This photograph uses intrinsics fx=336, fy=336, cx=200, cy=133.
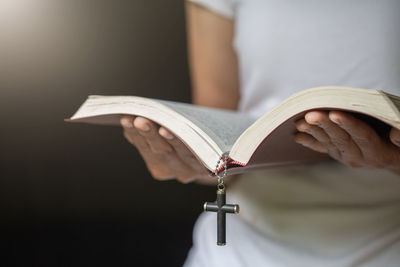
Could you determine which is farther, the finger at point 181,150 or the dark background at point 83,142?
the dark background at point 83,142

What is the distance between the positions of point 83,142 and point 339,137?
1029 mm

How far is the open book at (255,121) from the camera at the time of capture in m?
0.38

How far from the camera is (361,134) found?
452 millimetres

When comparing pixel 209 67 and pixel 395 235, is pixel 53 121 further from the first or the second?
pixel 395 235

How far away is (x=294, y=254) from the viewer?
72cm

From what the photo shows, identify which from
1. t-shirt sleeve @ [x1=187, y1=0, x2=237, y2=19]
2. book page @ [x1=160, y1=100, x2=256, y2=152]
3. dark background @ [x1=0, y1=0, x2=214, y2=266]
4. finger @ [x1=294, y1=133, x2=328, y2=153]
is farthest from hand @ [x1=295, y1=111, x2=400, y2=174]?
dark background @ [x1=0, y1=0, x2=214, y2=266]

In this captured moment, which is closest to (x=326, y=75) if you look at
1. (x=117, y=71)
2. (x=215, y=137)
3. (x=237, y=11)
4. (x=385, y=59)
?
(x=385, y=59)

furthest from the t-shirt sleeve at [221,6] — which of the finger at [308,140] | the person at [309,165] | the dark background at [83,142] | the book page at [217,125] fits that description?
the finger at [308,140]

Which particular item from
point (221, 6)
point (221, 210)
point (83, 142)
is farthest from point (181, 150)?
point (83, 142)

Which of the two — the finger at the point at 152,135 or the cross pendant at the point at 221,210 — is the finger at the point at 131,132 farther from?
the cross pendant at the point at 221,210

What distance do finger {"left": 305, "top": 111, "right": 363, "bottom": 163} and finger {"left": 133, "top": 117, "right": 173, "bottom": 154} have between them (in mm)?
267

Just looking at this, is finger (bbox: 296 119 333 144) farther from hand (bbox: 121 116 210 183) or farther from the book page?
hand (bbox: 121 116 210 183)

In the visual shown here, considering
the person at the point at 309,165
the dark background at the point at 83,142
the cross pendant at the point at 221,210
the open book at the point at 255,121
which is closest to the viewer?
the open book at the point at 255,121

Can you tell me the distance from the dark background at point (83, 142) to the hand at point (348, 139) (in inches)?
32.5
